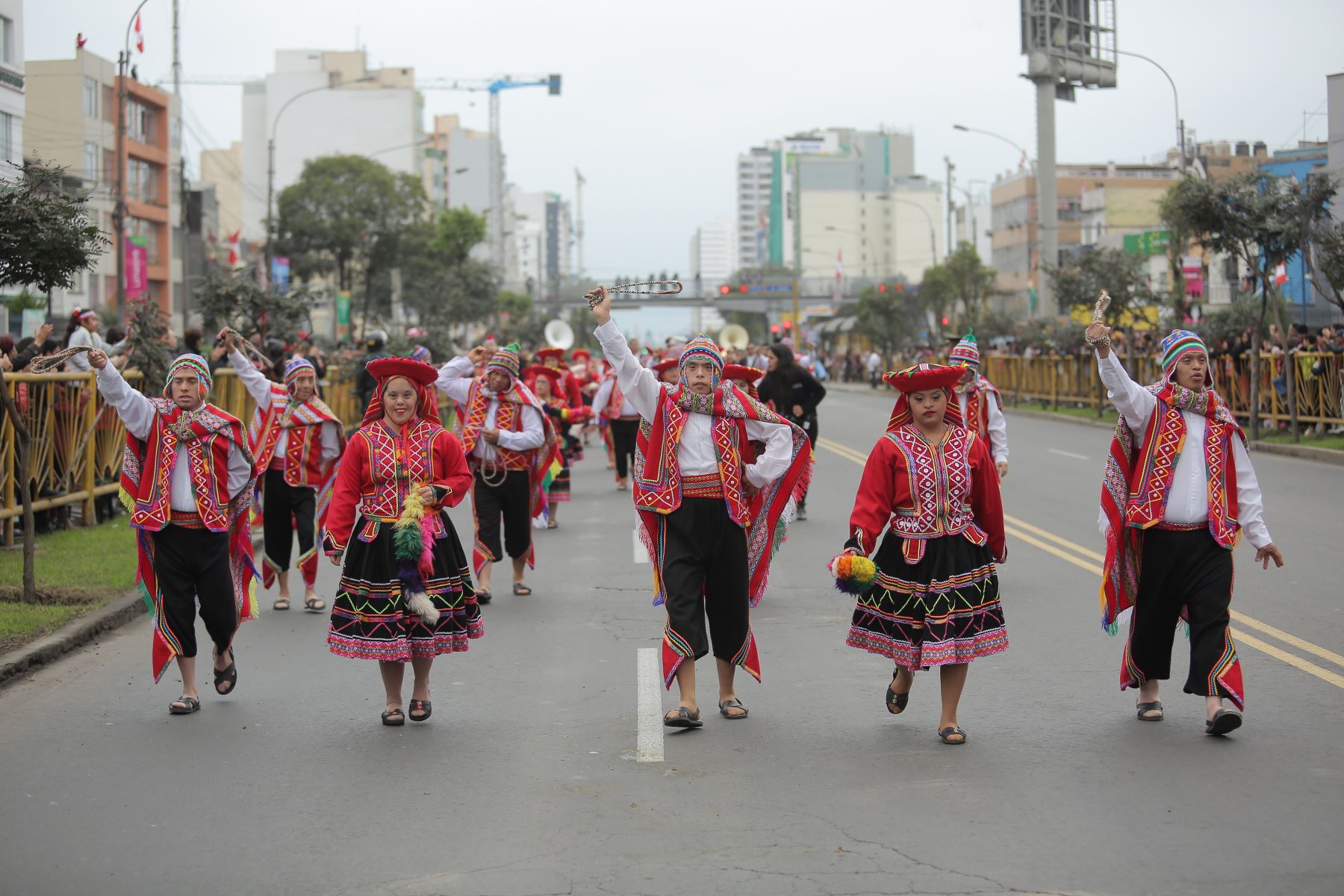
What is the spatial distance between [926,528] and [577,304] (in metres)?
131

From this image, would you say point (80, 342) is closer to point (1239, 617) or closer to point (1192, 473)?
point (1239, 617)

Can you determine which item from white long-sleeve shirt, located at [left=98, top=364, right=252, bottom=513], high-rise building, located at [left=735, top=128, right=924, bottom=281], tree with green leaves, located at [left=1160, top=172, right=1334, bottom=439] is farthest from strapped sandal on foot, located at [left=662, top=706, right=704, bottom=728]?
high-rise building, located at [left=735, top=128, right=924, bottom=281]

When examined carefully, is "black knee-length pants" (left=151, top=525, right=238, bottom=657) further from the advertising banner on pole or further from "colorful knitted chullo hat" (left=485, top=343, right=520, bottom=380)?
the advertising banner on pole

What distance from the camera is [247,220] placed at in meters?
108

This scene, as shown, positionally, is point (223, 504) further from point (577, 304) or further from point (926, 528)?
point (577, 304)

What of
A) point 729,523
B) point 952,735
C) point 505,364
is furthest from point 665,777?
point 505,364

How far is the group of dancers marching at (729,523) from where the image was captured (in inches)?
267

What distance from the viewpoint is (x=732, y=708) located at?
7.37 metres

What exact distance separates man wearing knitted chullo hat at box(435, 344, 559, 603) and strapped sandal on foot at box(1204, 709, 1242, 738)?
5987 mm

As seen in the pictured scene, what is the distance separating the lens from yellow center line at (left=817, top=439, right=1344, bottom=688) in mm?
8242

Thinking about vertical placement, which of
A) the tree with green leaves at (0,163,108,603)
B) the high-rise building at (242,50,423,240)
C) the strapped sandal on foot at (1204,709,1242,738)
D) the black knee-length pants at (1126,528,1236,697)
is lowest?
the strapped sandal on foot at (1204,709,1242,738)

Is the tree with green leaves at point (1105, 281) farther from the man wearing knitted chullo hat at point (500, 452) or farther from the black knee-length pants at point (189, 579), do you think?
the black knee-length pants at point (189, 579)

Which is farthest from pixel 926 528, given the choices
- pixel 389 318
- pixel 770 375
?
pixel 389 318

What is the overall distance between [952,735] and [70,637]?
5845mm
